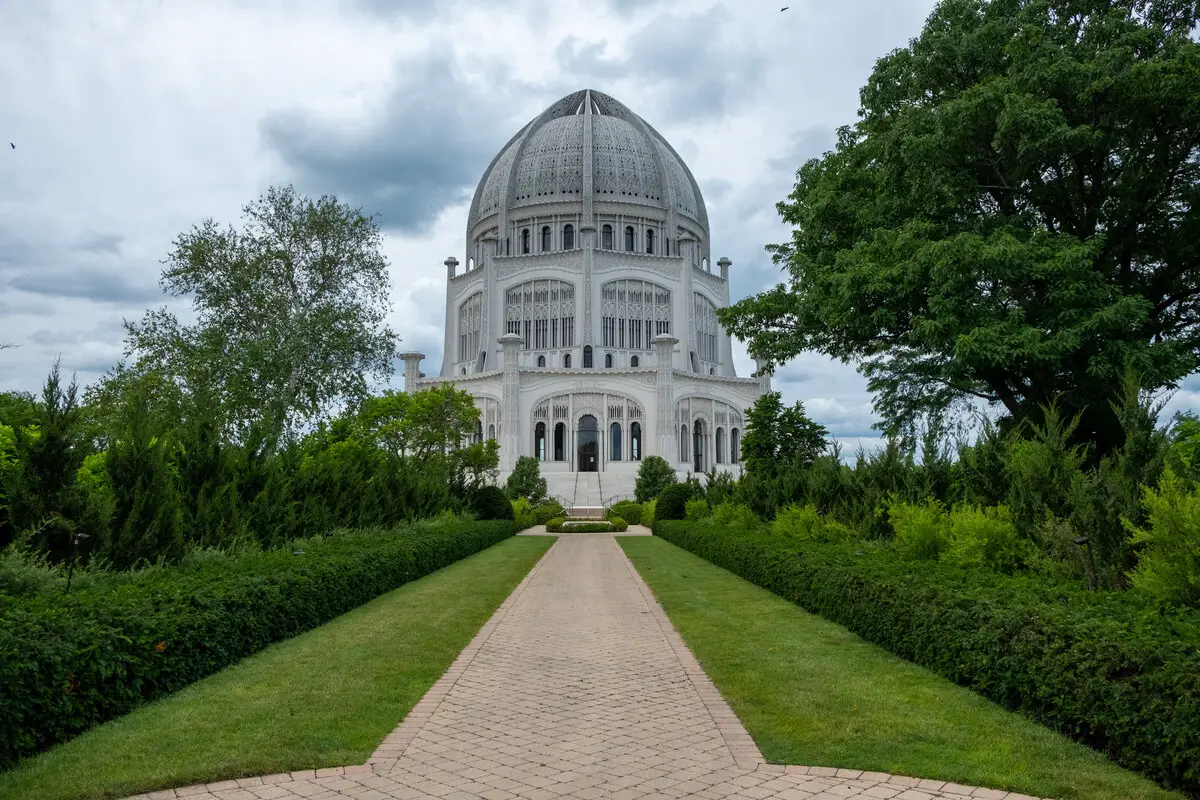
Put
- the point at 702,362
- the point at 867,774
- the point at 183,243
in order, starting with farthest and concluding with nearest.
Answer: the point at 702,362, the point at 183,243, the point at 867,774

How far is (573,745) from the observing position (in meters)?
5.66

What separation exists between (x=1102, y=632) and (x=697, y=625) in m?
5.50

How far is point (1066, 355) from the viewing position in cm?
1664

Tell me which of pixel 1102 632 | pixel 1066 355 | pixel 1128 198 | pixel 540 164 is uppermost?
pixel 540 164

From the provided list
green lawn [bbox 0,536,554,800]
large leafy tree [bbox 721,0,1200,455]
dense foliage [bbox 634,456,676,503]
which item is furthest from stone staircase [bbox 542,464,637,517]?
green lawn [bbox 0,536,554,800]

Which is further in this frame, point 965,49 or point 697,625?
point 965,49

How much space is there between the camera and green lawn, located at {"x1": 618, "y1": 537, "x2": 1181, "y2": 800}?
496 cm

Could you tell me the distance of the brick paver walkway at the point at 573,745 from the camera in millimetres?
4816

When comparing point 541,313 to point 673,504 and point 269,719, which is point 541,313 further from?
point 269,719

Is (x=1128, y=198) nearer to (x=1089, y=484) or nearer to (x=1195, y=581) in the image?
(x=1089, y=484)

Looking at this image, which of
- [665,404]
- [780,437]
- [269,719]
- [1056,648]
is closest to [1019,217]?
[780,437]

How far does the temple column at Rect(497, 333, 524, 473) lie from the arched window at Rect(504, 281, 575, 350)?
22.8ft

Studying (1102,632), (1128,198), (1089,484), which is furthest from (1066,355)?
(1102,632)

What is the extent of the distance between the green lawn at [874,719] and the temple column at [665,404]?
54.8 m
